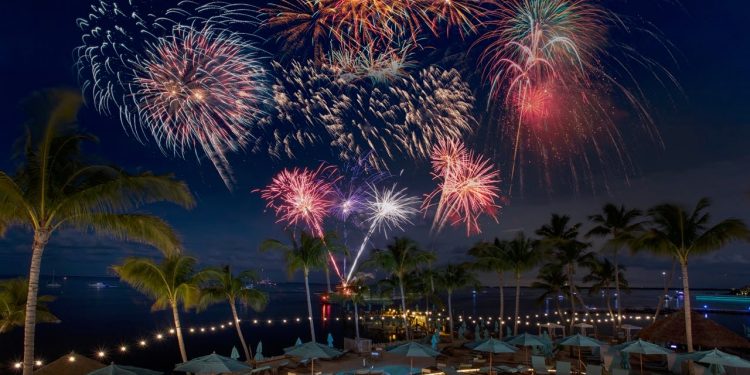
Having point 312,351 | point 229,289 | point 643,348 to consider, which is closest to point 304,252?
point 229,289

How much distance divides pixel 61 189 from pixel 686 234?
79.1 ft

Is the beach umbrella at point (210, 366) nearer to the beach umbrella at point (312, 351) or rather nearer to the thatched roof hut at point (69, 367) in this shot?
the beach umbrella at point (312, 351)

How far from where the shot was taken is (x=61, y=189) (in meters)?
12.1

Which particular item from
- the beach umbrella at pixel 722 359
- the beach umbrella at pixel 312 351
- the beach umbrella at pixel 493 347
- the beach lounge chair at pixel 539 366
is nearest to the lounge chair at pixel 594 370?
the beach lounge chair at pixel 539 366

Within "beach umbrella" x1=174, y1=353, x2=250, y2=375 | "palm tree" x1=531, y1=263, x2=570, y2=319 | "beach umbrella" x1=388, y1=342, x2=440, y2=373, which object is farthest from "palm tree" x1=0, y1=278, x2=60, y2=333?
"palm tree" x1=531, y1=263, x2=570, y2=319

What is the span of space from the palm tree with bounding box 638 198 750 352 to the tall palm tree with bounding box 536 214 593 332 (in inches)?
530

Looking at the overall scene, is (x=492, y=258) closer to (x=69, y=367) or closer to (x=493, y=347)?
(x=493, y=347)

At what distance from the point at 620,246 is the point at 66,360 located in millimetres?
27785

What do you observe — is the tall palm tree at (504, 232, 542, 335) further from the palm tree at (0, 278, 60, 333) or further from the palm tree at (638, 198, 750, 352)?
the palm tree at (0, 278, 60, 333)

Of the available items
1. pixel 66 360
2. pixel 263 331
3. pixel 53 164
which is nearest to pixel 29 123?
pixel 53 164

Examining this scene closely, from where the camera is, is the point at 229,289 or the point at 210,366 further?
the point at 229,289

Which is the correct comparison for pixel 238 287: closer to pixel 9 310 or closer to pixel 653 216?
pixel 9 310

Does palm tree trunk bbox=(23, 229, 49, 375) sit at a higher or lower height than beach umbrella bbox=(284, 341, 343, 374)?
higher

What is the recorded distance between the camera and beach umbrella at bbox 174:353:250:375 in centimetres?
1561
